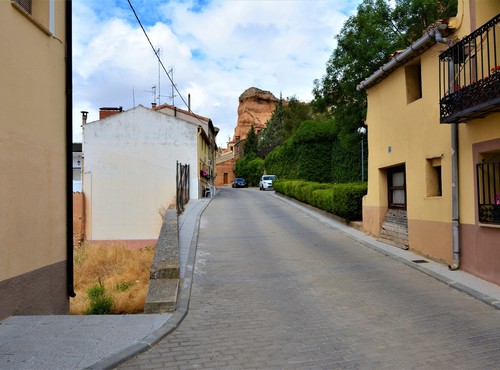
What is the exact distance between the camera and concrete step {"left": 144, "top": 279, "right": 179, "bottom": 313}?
598 cm

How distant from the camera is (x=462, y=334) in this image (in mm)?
5043

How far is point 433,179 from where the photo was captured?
31.7 ft

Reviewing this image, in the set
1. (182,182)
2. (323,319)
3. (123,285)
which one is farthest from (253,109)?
(323,319)

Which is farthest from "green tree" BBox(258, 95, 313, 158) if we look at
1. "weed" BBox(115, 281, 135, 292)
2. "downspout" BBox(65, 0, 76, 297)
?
"downspout" BBox(65, 0, 76, 297)

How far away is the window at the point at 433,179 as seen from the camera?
962cm

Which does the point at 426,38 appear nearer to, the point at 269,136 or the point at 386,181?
the point at 386,181

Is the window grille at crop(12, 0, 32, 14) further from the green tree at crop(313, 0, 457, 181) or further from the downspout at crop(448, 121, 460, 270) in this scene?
the green tree at crop(313, 0, 457, 181)

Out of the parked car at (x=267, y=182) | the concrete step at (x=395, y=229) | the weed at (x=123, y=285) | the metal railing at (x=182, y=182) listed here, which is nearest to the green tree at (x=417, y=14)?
the concrete step at (x=395, y=229)

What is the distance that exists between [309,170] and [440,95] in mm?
27282

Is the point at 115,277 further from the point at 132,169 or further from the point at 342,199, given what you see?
the point at 132,169

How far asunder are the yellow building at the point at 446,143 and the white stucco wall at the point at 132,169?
48.6ft

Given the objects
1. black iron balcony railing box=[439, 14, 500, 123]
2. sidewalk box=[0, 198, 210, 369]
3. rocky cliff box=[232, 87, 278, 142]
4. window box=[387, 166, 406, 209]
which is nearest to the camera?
sidewalk box=[0, 198, 210, 369]

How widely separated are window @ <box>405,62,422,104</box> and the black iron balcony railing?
5.18 feet

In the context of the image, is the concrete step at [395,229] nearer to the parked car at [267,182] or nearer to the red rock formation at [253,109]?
the parked car at [267,182]
